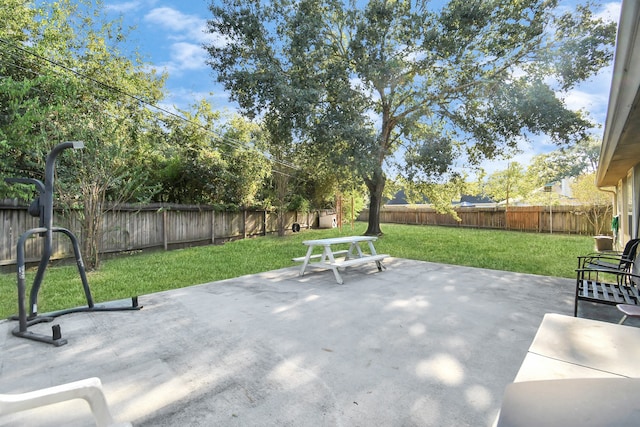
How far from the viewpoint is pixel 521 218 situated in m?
16.0

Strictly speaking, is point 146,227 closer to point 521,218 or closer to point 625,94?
point 625,94

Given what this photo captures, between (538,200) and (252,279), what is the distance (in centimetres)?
2032

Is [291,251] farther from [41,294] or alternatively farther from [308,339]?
[308,339]

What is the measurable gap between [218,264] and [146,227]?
3.40 meters

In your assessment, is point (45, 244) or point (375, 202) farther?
point (375, 202)

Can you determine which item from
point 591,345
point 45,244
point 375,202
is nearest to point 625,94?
point 591,345

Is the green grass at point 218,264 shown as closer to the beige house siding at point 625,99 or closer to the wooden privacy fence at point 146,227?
the wooden privacy fence at point 146,227

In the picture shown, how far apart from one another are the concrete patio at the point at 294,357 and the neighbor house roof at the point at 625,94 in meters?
2.15

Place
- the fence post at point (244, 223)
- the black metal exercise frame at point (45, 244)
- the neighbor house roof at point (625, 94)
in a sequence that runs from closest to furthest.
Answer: the neighbor house roof at point (625, 94) → the black metal exercise frame at point (45, 244) → the fence post at point (244, 223)

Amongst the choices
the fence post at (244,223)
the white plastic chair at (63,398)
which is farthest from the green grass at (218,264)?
the white plastic chair at (63,398)

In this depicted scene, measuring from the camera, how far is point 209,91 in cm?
1323

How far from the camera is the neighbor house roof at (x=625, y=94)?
65.4 inches

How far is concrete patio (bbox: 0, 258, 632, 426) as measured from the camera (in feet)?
6.36

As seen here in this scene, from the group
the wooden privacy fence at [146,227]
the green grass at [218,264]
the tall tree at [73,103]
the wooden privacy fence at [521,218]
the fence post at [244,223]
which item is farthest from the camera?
the wooden privacy fence at [521,218]
